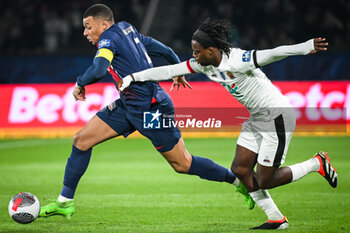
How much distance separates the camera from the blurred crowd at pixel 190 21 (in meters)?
16.7

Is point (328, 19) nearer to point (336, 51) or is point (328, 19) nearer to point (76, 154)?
point (336, 51)

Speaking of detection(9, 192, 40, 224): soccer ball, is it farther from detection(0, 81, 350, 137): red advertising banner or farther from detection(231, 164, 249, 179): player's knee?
detection(0, 81, 350, 137): red advertising banner

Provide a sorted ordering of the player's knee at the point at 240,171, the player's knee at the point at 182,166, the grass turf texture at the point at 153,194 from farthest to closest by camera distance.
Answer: the player's knee at the point at 182,166
the grass turf texture at the point at 153,194
the player's knee at the point at 240,171

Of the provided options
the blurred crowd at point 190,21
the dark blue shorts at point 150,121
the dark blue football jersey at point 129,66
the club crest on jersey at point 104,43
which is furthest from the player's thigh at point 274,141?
the blurred crowd at point 190,21

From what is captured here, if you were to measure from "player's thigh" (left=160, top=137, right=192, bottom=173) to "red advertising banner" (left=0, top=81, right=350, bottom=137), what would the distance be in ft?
24.8

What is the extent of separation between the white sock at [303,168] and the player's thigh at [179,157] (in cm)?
107

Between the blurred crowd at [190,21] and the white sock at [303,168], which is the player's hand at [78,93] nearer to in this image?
the white sock at [303,168]

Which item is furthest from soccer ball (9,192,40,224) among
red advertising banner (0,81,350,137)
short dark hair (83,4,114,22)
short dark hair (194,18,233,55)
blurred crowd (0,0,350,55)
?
blurred crowd (0,0,350,55)

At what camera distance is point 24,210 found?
5812 mm

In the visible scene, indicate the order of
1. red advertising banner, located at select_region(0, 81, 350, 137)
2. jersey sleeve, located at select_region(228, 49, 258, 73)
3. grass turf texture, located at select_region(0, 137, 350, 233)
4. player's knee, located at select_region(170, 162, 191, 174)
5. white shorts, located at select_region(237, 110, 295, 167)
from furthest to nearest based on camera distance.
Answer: red advertising banner, located at select_region(0, 81, 350, 137)
player's knee, located at select_region(170, 162, 191, 174)
grass turf texture, located at select_region(0, 137, 350, 233)
white shorts, located at select_region(237, 110, 295, 167)
jersey sleeve, located at select_region(228, 49, 258, 73)

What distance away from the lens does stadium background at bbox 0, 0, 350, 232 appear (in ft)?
22.0

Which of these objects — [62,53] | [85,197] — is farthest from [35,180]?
[62,53]

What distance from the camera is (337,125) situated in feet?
46.6

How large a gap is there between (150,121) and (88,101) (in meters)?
8.08
